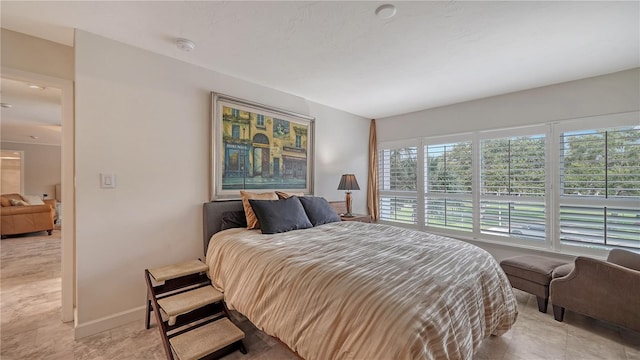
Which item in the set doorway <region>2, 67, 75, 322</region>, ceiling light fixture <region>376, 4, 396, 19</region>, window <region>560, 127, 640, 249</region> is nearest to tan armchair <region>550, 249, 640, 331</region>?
window <region>560, 127, 640, 249</region>

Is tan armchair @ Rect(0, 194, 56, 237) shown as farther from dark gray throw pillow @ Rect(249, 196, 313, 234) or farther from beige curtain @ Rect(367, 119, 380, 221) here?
beige curtain @ Rect(367, 119, 380, 221)

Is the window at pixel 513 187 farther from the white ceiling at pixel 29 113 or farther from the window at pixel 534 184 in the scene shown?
the white ceiling at pixel 29 113

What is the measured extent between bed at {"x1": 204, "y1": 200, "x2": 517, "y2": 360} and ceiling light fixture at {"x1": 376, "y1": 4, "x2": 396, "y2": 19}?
172 centimetres

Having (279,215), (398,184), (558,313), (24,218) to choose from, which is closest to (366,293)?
(279,215)

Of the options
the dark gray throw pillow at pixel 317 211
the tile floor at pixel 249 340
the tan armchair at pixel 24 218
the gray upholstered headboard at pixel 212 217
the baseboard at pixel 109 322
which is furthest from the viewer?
the tan armchair at pixel 24 218

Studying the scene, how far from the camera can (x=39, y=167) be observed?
740 centimetres

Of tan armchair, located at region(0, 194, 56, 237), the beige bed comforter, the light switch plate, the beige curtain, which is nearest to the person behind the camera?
the beige bed comforter

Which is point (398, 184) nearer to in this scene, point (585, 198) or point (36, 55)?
point (585, 198)

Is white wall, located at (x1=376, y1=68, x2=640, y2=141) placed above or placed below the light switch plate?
above

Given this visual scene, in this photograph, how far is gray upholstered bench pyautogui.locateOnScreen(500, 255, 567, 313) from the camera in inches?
95.3

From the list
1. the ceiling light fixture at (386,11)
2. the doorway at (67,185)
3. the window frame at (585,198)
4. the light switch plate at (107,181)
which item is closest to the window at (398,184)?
the window frame at (585,198)

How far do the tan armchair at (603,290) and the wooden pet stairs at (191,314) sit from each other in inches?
107

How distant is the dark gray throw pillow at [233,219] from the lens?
2674 mm

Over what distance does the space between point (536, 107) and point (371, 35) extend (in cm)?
261
